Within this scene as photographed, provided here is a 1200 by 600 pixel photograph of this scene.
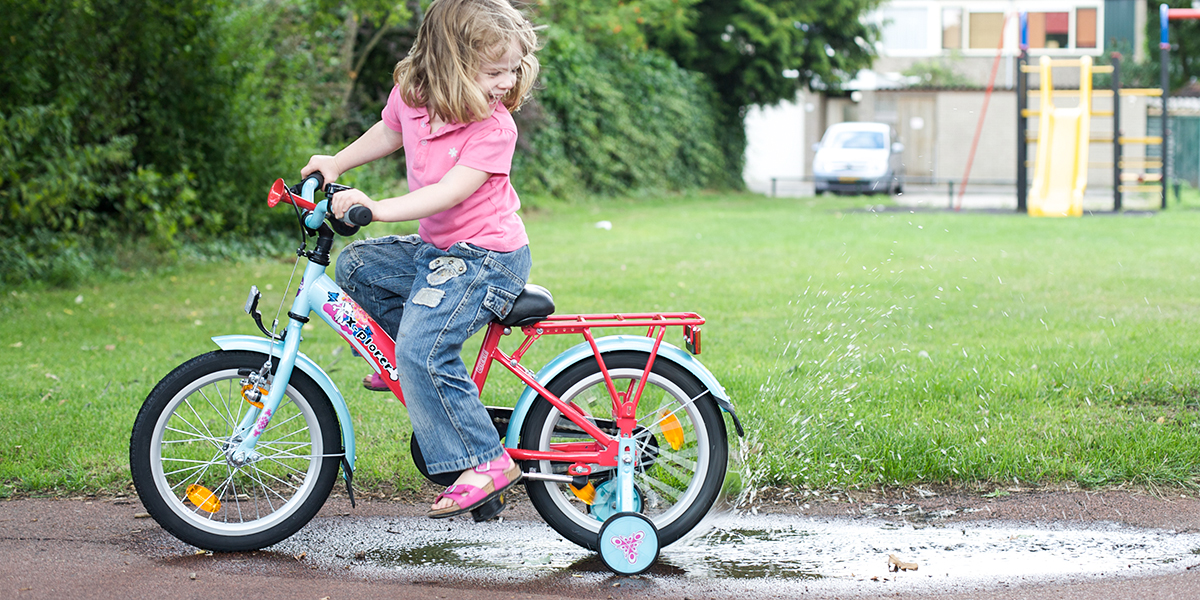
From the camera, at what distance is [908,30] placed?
1895 inches

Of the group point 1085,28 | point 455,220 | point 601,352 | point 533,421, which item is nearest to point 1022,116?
point 601,352

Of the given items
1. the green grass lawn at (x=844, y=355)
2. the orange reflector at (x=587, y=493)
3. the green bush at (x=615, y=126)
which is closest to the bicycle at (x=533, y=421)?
the orange reflector at (x=587, y=493)

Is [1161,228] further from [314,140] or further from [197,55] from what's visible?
[197,55]

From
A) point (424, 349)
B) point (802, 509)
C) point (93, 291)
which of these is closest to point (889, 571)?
point (802, 509)

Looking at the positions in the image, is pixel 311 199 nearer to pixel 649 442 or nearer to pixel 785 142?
pixel 649 442

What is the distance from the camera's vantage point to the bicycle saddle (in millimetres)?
3580

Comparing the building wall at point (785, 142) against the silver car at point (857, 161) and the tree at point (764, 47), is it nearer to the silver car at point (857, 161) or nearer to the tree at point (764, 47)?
the tree at point (764, 47)

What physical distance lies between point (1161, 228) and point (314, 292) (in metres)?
15.0

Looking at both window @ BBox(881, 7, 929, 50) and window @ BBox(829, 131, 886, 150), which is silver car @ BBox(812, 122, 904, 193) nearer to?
window @ BBox(829, 131, 886, 150)

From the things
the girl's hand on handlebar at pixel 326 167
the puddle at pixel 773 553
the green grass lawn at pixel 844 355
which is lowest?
the puddle at pixel 773 553

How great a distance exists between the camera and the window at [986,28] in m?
47.5

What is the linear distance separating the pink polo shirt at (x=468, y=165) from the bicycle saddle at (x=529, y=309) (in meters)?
0.16

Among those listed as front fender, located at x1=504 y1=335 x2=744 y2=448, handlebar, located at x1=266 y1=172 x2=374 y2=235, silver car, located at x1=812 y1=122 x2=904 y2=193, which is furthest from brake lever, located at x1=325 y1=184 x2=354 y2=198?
silver car, located at x1=812 y1=122 x2=904 y2=193

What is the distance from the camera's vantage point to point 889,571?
3609 millimetres
